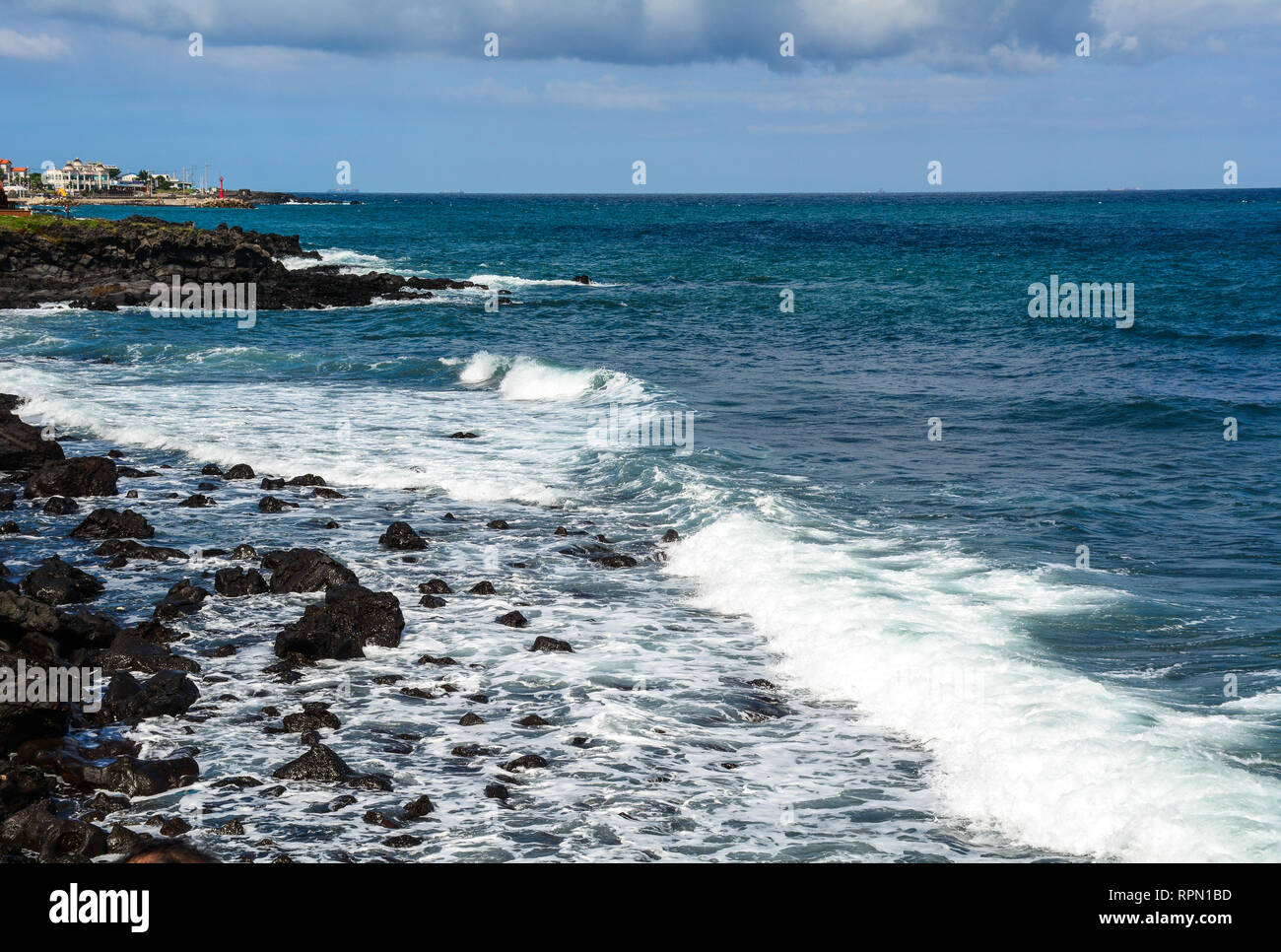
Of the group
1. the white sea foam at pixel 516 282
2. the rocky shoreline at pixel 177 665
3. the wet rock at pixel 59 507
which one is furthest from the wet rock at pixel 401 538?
the white sea foam at pixel 516 282

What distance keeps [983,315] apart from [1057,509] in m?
31.1

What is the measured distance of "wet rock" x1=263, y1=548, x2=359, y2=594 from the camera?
620 inches

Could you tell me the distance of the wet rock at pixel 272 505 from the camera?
789 inches

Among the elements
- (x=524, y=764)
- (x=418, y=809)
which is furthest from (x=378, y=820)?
(x=524, y=764)

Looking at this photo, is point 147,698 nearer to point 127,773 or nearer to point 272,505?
point 127,773

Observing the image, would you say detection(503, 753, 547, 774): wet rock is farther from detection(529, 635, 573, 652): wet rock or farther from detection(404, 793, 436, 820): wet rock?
detection(529, 635, 573, 652): wet rock

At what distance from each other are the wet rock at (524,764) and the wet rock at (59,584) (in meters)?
7.52

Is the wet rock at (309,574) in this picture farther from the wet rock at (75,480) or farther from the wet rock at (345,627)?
the wet rock at (75,480)

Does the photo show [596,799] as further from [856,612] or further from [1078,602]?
[1078,602]

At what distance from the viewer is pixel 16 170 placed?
594 ft

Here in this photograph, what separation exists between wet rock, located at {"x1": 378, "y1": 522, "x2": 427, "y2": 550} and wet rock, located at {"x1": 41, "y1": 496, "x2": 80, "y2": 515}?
20.2 feet

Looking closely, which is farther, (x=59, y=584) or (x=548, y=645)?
(x=59, y=584)

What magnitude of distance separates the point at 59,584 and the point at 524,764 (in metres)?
8.05

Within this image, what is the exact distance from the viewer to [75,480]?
2083cm
